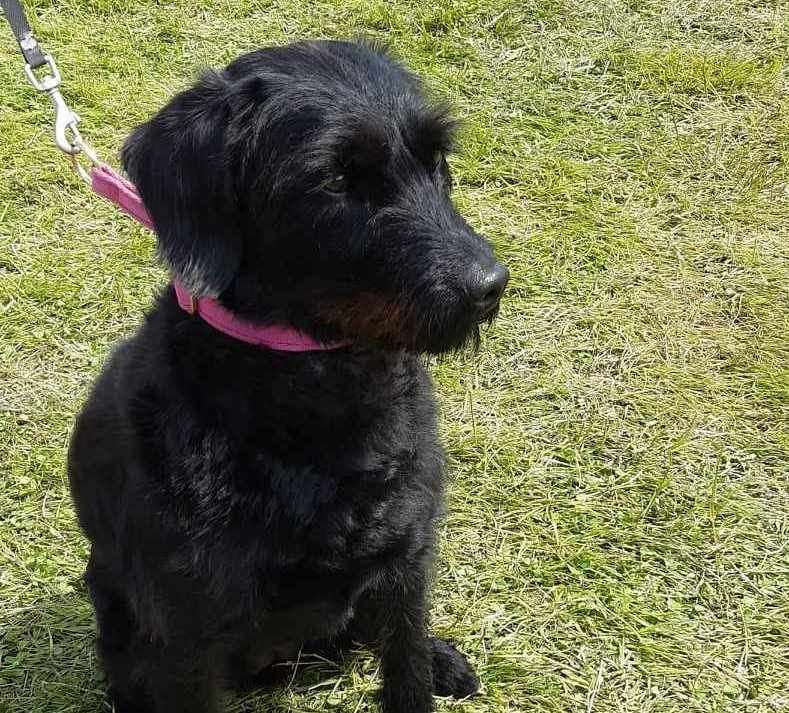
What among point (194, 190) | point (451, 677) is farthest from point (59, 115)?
point (451, 677)

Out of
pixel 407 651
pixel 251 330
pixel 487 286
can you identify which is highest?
pixel 487 286

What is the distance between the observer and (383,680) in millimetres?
2984

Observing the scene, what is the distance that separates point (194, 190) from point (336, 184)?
12.9 inches

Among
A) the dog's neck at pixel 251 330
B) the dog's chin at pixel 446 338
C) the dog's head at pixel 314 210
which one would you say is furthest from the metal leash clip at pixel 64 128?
the dog's chin at pixel 446 338

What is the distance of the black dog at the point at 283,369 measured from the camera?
7.02 ft

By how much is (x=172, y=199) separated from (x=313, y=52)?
510 millimetres

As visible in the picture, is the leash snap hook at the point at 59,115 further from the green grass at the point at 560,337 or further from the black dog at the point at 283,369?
the green grass at the point at 560,337

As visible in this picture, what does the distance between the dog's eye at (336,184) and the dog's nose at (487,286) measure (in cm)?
37

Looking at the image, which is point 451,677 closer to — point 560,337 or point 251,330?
point 251,330

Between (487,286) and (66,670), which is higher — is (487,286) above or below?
above

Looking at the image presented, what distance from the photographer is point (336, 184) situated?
2133 millimetres

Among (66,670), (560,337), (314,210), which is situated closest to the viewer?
(314,210)

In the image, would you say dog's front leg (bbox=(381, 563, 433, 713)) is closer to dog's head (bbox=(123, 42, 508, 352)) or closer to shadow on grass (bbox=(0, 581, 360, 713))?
shadow on grass (bbox=(0, 581, 360, 713))

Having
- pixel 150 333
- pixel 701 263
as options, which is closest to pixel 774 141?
pixel 701 263
